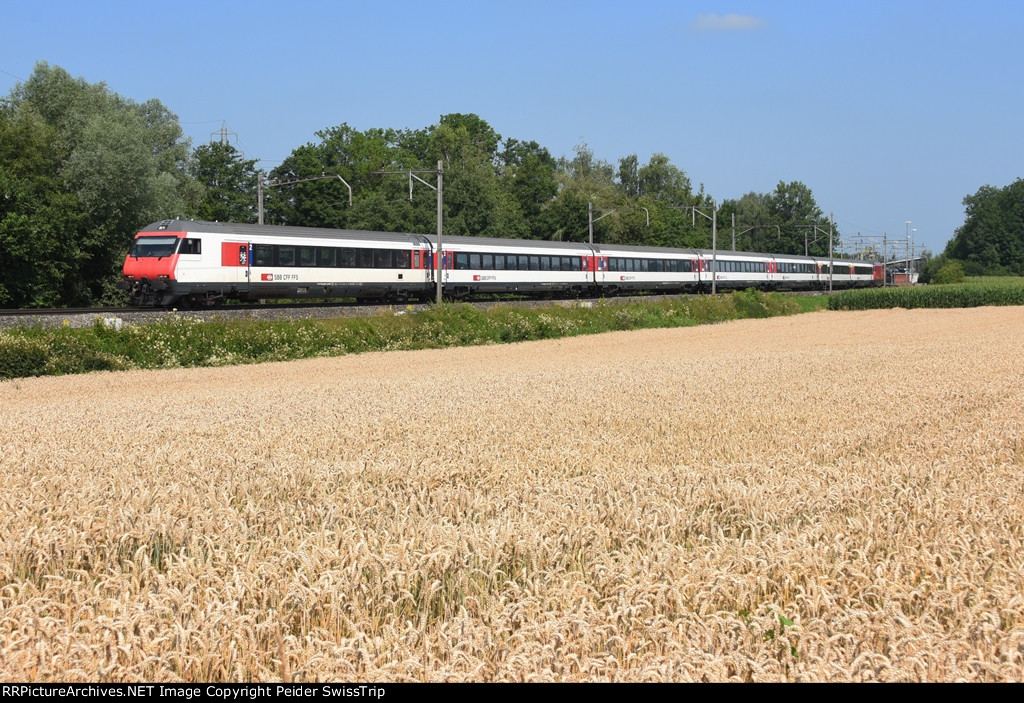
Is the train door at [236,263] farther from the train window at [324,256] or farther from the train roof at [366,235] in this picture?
the train window at [324,256]

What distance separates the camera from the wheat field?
3.94m

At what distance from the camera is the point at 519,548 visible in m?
5.28

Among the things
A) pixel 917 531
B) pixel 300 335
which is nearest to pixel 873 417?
pixel 917 531

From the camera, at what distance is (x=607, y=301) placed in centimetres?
5219

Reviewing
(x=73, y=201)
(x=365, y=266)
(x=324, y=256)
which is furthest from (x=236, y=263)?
(x=73, y=201)

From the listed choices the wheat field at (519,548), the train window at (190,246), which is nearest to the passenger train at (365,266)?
the train window at (190,246)

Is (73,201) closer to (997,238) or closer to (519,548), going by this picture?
(519,548)

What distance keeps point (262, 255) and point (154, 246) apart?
4.22 m

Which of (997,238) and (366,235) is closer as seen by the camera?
(366,235)

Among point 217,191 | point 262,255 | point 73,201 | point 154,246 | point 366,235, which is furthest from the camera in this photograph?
point 217,191

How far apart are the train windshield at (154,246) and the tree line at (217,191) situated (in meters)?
5.97

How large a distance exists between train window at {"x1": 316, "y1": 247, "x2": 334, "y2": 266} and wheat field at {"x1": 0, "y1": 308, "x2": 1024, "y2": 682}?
29113 mm

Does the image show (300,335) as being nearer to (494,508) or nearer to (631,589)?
(494,508)

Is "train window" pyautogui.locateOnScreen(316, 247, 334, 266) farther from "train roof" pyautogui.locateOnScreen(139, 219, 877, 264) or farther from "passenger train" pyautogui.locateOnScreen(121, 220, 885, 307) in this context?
"train roof" pyautogui.locateOnScreen(139, 219, 877, 264)
